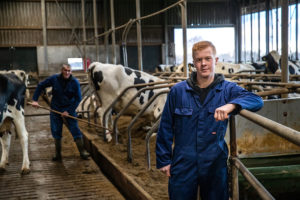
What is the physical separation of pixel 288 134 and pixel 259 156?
2.27 metres

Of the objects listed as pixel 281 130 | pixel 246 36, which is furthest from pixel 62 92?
pixel 246 36

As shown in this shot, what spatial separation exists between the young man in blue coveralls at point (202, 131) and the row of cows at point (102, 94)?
3.54 metres

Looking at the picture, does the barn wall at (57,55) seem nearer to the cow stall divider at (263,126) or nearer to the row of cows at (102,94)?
the row of cows at (102,94)

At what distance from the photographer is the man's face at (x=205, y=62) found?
7.23 feet

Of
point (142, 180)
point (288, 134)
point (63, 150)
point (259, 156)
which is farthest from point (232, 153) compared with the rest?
point (63, 150)

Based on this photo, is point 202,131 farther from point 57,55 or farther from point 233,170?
point 57,55

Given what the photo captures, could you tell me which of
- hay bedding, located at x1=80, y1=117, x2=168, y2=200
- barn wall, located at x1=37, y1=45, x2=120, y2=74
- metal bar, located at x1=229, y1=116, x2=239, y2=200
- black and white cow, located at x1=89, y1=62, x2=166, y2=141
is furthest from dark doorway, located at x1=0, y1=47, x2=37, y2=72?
metal bar, located at x1=229, y1=116, x2=239, y2=200

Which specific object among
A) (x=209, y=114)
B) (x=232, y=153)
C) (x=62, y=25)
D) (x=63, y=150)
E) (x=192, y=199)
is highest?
Result: (x=62, y=25)

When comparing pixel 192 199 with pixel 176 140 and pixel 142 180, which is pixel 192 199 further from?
pixel 142 180

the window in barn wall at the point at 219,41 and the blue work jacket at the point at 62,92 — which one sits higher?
the window in barn wall at the point at 219,41

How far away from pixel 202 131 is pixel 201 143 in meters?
0.08

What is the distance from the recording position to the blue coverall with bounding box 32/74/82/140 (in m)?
5.97

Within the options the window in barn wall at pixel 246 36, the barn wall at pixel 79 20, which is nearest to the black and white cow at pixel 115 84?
the barn wall at pixel 79 20

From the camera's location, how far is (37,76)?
20359 mm
